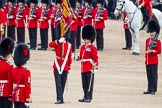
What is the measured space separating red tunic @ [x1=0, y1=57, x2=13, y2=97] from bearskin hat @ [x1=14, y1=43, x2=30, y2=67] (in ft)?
0.46

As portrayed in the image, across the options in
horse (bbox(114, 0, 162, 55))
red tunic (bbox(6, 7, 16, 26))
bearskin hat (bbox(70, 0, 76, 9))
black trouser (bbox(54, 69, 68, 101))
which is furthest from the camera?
red tunic (bbox(6, 7, 16, 26))

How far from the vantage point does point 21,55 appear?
12.5 meters

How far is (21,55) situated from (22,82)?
442mm

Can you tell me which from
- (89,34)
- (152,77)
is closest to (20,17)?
(152,77)

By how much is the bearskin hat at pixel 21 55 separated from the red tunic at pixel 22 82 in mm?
141

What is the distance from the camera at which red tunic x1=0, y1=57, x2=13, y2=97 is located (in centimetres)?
1236

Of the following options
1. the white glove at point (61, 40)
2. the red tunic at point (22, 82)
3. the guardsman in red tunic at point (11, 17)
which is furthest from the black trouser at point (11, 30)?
the red tunic at point (22, 82)

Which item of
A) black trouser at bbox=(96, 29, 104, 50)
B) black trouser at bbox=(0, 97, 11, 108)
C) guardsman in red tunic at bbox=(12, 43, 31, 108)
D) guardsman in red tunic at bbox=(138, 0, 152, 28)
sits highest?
guardsman in red tunic at bbox=(138, 0, 152, 28)

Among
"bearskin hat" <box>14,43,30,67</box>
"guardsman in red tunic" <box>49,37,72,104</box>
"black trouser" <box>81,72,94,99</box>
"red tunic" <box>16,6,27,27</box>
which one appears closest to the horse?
"red tunic" <box>16,6,27,27</box>

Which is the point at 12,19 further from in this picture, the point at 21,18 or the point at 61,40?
the point at 61,40

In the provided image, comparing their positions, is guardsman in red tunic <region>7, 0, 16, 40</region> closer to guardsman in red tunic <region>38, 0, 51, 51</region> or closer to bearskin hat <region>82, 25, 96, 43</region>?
guardsman in red tunic <region>38, 0, 51, 51</region>

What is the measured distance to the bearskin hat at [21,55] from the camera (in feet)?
40.8

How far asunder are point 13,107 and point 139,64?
9.77 m

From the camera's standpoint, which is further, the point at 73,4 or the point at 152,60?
the point at 73,4
